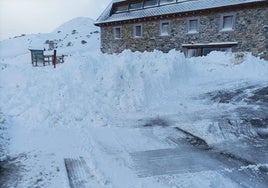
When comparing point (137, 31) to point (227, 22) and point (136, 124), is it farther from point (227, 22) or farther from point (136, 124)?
point (136, 124)

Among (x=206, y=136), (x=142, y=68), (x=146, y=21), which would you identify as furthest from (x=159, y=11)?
(x=206, y=136)

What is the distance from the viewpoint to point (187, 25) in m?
19.5

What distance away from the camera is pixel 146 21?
21875 mm

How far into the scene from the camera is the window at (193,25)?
19.1 metres

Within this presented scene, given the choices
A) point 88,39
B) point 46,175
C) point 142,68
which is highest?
point 88,39

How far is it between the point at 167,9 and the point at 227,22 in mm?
4997

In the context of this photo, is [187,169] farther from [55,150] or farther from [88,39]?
[88,39]

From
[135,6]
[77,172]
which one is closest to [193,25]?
[135,6]

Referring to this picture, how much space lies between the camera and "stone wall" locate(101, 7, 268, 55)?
16359mm

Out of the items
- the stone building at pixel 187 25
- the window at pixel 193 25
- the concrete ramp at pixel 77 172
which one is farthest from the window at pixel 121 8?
the concrete ramp at pixel 77 172

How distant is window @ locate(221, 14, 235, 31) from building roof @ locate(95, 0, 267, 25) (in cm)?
83

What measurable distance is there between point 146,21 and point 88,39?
1950cm

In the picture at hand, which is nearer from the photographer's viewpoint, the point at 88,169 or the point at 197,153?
the point at 88,169

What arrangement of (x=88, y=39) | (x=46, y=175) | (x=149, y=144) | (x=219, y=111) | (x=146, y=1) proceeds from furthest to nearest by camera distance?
(x=88, y=39) < (x=146, y=1) < (x=219, y=111) < (x=149, y=144) < (x=46, y=175)
